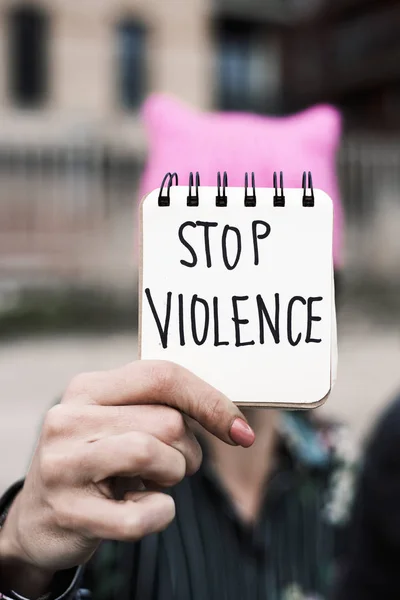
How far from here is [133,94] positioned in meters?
13.6

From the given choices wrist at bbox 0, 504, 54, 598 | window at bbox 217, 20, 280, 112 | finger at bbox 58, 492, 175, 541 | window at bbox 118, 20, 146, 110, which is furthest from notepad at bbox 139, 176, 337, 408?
window at bbox 217, 20, 280, 112

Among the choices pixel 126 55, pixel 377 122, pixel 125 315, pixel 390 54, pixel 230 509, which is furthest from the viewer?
pixel 377 122

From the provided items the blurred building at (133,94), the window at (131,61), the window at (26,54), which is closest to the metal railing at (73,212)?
the blurred building at (133,94)

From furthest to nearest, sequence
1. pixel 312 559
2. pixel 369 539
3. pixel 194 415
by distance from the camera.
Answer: pixel 312 559 → pixel 369 539 → pixel 194 415

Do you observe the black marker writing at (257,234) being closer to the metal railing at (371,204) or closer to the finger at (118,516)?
the finger at (118,516)

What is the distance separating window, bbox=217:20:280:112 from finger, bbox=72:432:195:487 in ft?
46.5

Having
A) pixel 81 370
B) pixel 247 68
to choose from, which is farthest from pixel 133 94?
pixel 81 370

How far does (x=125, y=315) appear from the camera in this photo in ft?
28.3

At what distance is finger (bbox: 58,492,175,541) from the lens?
2.50ft

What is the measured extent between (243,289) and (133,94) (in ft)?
43.8

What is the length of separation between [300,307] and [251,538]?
2.45 feet

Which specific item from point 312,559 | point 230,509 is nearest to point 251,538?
point 230,509

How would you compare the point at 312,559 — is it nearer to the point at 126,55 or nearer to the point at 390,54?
the point at 126,55

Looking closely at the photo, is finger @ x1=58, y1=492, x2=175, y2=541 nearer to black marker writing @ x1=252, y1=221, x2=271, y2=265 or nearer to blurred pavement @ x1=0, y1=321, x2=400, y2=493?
black marker writing @ x1=252, y1=221, x2=271, y2=265
